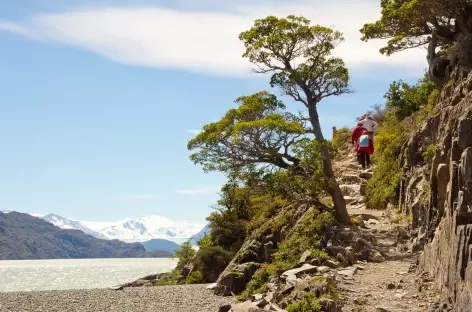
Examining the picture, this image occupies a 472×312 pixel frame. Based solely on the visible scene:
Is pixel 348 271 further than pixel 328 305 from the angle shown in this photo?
Yes

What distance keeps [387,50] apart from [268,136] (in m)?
10.1

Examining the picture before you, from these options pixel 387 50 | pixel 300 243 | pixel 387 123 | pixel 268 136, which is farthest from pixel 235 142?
pixel 387 123

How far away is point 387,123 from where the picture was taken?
117 feet

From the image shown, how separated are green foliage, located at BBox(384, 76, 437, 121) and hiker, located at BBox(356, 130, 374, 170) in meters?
4.58

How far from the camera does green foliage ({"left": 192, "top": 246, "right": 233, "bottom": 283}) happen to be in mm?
34500

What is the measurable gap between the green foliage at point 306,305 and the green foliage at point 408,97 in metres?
21.7

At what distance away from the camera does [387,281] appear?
1656 cm

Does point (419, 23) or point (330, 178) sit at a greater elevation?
point (419, 23)

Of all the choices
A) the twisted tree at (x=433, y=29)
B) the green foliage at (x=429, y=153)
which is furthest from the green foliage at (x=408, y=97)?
the green foliage at (x=429, y=153)

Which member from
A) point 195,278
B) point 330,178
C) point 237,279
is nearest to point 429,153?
point 330,178

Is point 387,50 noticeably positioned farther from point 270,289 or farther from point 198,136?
point 270,289

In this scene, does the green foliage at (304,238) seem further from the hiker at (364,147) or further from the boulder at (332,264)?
the hiker at (364,147)

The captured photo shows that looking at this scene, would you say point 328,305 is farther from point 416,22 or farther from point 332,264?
point 416,22

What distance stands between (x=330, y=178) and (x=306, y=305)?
1151 cm
